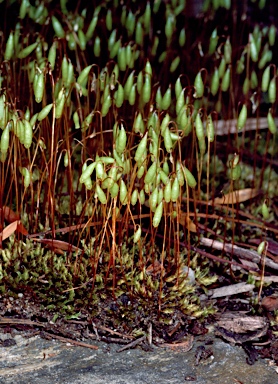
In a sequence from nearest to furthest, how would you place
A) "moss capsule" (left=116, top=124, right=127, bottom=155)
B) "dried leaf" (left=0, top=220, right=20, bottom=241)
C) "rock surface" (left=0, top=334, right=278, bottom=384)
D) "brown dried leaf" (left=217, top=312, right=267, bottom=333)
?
"rock surface" (left=0, top=334, right=278, bottom=384) < "moss capsule" (left=116, top=124, right=127, bottom=155) < "brown dried leaf" (left=217, top=312, right=267, bottom=333) < "dried leaf" (left=0, top=220, right=20, bottom=241)

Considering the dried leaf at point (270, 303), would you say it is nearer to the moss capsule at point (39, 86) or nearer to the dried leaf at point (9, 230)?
the dried leaf at point (9, 230)

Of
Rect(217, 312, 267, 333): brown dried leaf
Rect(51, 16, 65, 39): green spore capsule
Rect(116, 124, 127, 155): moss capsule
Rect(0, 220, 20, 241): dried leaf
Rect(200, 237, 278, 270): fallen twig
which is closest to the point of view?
Rect(116, 124, 127, 155): moss capsule

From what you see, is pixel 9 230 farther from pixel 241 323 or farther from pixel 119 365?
pixel 241 323

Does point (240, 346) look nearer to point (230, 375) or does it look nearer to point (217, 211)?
point (230, 375)

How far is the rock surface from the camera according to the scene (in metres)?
1.56

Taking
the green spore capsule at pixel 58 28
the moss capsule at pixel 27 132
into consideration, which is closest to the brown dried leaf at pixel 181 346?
the moss capsule at pixel 27 132

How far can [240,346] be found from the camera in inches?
67.7

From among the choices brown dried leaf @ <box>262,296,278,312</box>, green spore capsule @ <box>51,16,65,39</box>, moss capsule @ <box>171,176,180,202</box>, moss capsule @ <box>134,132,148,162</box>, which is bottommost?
→ brown dried leaf @ <box>262,296,278,312</box>

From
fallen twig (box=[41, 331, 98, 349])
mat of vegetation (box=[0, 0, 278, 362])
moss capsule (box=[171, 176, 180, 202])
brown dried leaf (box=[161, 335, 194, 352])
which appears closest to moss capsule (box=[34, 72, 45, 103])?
mat of vegetation (box=[0, 0, 278, 362])

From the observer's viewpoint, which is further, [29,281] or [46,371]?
[29,281]

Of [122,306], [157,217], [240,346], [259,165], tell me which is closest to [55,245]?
[122,306]

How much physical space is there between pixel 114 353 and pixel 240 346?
385 mm

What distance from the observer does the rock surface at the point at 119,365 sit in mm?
1559

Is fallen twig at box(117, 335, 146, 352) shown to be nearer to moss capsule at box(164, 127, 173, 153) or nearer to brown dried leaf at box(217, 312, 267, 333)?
brown dried leaf at box(217, 312, 267, 333)
